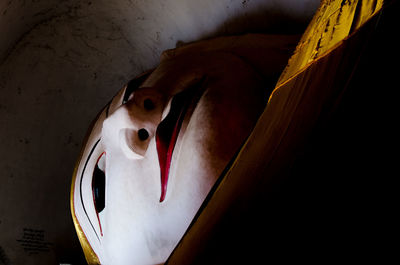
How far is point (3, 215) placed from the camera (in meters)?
1.45

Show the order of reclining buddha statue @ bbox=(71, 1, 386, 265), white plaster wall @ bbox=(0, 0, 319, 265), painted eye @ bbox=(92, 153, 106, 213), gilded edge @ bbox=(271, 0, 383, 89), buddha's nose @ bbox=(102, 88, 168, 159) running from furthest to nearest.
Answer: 1. white plaster wall @ bbox=(0, 0, 319, 265)
2. painted eye @ bbox=(92, 153, 106, 213)
3. buddha's nose @ bbox=(102, 88, 168, 159)
4. reclining buddha statue @ bbox=(71, 1, 386, 265)
5. gilded edge @ bbox=(271, 0, 383, 89)

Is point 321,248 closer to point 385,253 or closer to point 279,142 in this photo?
point 385,253

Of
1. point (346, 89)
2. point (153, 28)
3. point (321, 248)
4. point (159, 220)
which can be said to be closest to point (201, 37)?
point (153, 28)

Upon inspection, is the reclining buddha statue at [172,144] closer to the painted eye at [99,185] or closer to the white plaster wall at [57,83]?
the painted eye at [99,185]

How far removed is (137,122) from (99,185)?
9.3 inches

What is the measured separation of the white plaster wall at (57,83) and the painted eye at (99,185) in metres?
0.61

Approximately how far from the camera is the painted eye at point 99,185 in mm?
920

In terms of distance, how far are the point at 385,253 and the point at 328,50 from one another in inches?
10.5

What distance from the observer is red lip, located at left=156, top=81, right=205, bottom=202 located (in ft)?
2.41

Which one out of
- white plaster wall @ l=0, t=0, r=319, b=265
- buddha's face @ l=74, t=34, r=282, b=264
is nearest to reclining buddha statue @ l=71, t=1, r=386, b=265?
buddha's face @ l=74, t=34, r=282, b=264

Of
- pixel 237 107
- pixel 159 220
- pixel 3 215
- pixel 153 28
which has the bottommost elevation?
pixel 3 215

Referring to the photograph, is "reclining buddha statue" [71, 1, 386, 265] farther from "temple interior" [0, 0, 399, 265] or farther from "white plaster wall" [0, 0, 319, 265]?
"white plaster wall" [0, 0, 319, 265]

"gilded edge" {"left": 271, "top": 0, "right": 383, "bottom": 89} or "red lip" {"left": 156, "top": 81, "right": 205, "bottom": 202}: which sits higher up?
"gilded edge" {"left": 271, "top": 0, "right": 383, "bottom": 89}

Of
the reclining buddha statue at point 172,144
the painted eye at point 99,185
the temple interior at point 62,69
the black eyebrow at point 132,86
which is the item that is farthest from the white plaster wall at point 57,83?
the painted eye at point 99,185
